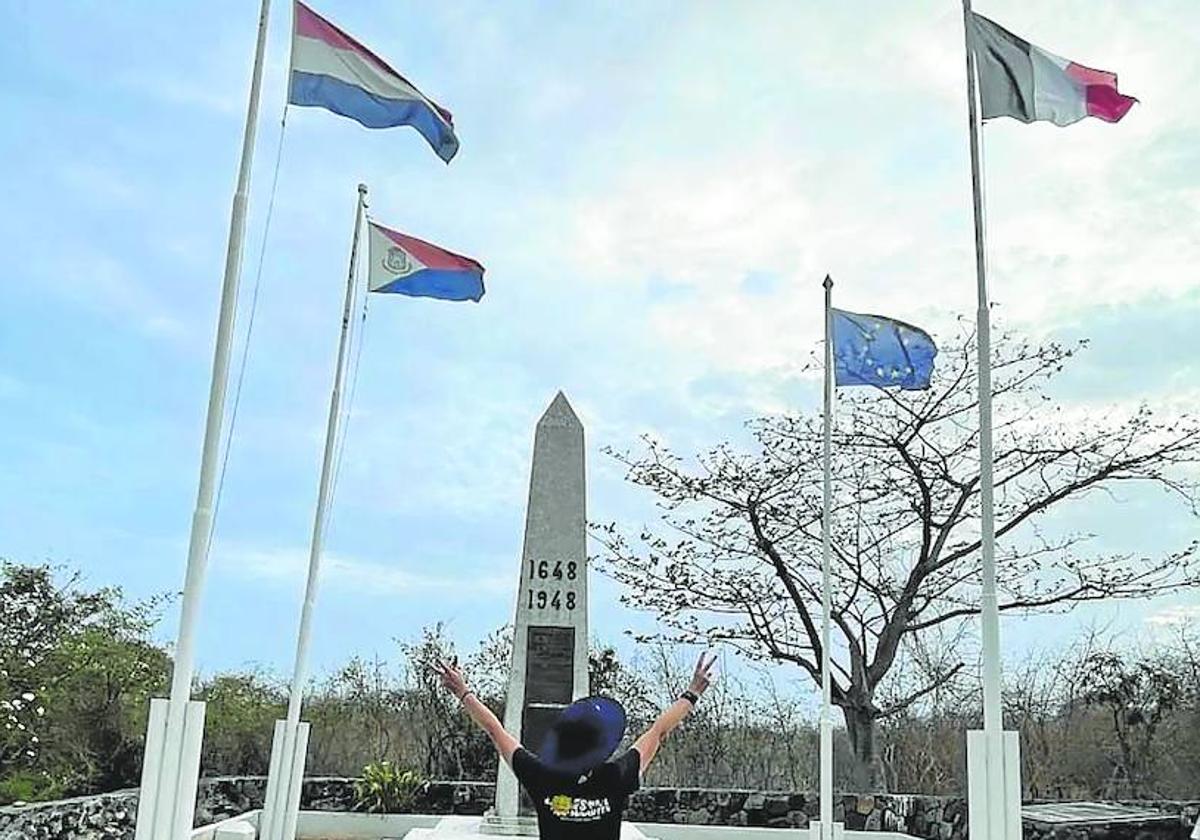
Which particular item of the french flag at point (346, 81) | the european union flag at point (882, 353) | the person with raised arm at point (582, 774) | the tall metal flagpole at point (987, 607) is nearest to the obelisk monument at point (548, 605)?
the european union flag at point (882, 353)

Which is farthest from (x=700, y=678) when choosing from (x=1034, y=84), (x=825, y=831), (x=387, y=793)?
(x=387, y=793)

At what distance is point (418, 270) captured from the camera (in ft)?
32.9

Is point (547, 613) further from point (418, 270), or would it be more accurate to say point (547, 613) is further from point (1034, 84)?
point (1034, 84)

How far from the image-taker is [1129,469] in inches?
649

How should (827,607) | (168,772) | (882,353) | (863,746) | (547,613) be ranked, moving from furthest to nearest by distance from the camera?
(863,746) → (547,613) → (827,607) → (882,353) → (168,772)

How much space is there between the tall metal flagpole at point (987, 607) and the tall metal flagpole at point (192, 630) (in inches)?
167

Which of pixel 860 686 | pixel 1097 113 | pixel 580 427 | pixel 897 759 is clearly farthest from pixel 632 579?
pixel 1097 113

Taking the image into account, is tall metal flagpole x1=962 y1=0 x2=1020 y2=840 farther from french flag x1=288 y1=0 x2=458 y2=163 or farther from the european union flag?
french flag x1=288 y1=0 x2=458 y2=163

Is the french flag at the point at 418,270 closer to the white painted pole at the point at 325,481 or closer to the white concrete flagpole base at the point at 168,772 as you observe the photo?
the white painted pole at the point at 325,481

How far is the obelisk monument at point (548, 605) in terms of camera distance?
11.8 meters

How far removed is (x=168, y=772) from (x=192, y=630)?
722mm

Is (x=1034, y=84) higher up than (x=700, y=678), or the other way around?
(x=1034, y=84)

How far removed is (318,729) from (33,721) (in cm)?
456

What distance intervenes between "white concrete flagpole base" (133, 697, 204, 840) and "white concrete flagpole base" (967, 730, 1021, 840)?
4197 millimetres
